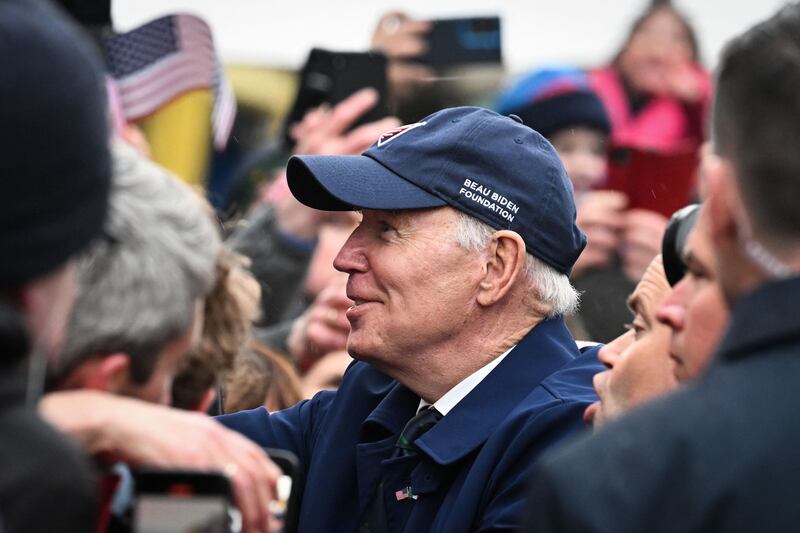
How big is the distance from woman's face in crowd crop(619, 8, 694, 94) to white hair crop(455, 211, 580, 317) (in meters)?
3.79

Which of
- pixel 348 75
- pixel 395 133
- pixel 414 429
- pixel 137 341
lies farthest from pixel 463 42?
pixel 137 341

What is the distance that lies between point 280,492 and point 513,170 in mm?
1363

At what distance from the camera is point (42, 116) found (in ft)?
5.91

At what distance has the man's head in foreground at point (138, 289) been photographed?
223 centimetres

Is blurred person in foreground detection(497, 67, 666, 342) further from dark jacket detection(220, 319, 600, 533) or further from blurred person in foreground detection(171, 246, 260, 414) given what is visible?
blurred person in foreground detection(171, 246, 260, 414)

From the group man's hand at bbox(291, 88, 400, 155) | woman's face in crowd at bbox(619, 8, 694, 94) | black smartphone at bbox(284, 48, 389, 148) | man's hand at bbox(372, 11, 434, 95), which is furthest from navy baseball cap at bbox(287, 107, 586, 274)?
woman's face in crowd at bbox(619, 8, 694, 94)

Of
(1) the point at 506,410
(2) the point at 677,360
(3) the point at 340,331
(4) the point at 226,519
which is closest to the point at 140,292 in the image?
(4) the point at 226,519

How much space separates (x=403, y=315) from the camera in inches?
137

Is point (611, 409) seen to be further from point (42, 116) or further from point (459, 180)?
point (42, 116)

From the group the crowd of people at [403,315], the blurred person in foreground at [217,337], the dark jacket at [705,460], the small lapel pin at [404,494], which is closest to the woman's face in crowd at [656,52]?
the crowd of people at [403,315]

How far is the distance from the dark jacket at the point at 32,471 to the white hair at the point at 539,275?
70.7 inches

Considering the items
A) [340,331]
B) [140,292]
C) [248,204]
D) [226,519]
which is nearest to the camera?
[226,519]

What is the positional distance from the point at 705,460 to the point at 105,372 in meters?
1.05

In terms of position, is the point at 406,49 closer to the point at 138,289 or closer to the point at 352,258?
the point at 352,258
